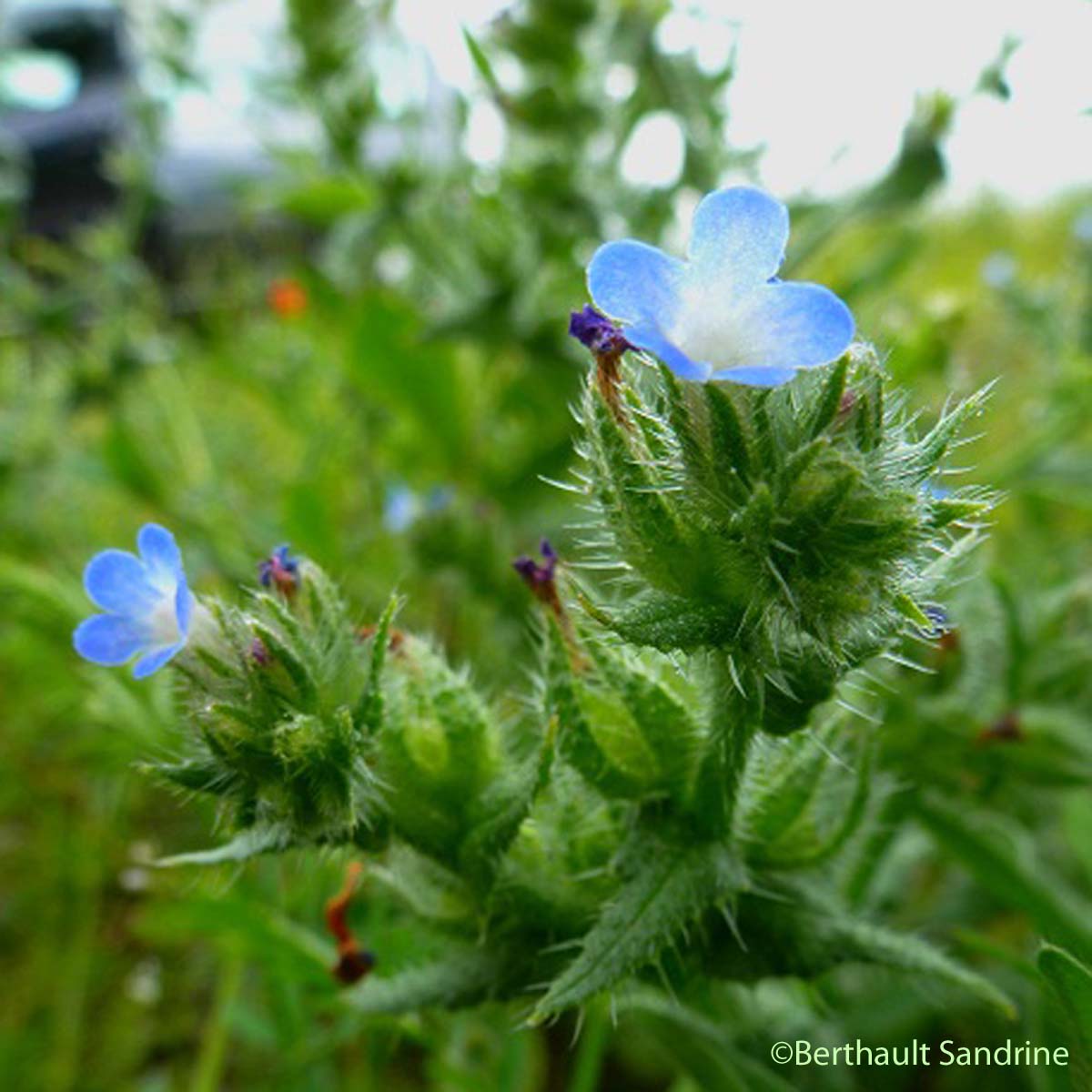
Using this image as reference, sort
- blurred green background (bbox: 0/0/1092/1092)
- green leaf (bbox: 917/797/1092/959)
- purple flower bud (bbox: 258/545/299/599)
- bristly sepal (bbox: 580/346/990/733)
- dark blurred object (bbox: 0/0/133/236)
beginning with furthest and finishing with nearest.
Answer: dark blurred object (bbox: 0/0/133/236)
blurred green background (bbox: 0/0/1092/1092)
green leaf (bbox: 917/797/1092/959)
purple flower bud (bbox: 258/545/299/599)
bristly sepal (bbox: 580/346/990/733)

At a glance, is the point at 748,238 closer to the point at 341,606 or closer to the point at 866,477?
the point at 866,477

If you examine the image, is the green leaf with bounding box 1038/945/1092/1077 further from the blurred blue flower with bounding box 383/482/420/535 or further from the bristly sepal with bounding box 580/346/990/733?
the blurred blue flower with bounding box 383/482/420/535

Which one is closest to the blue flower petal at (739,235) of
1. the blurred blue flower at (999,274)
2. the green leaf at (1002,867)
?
the green leaf at (1002,867)

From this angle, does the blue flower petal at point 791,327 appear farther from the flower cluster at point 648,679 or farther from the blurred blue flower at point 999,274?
the blurred blue flower at point 999,274

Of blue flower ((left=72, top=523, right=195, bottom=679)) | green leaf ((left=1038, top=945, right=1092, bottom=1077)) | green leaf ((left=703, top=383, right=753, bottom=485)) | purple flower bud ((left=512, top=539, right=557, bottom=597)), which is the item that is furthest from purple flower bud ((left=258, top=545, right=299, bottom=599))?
green leaf ((left=1038, top=945, right=1092, bottom=1077))

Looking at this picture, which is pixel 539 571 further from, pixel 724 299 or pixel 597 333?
pixel 724 299

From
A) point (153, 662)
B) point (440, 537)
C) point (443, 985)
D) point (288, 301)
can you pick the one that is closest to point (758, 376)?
point (153, 662)
